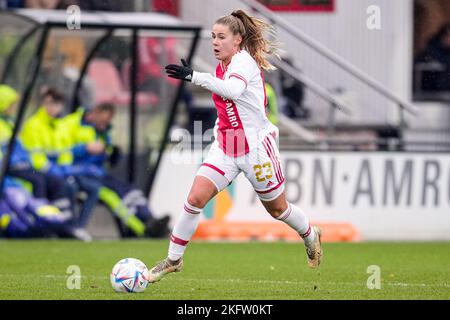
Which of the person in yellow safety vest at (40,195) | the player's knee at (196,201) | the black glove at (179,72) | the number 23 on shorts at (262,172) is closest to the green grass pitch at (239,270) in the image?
the person in yellow safety vest at (40,195)

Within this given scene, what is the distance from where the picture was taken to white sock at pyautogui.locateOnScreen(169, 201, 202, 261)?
35.1 ft

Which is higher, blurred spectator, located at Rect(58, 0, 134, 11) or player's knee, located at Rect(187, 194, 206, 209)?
blurred spectator, located at Rect(58, 0, 134, 11)

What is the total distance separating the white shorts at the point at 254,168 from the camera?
35.3 ft

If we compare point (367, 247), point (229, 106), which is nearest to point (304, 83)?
point (367, 247)

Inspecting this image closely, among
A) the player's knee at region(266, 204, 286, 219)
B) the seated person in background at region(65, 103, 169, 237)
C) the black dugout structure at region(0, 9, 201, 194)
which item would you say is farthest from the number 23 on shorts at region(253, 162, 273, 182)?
the black dugout structure at region(0, 9, 201, 194)

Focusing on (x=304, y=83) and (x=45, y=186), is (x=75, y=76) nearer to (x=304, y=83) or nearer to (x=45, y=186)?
(x=45, y=186)

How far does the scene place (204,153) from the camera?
18453 millimetres

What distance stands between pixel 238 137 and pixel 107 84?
892cm

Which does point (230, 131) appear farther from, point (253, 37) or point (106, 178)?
point (106, 178)

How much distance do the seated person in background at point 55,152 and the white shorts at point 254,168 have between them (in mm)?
7484

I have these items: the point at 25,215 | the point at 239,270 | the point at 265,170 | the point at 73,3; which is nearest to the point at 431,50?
the point at 73,3

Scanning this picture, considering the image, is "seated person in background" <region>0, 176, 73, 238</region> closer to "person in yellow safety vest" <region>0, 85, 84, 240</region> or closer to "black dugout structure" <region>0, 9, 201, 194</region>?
"person in yellow safety vest" <region>0, 85, 84, 240</region>

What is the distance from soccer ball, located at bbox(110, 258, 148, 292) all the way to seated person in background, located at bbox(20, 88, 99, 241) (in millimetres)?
7743

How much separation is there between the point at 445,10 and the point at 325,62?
4560 mm
